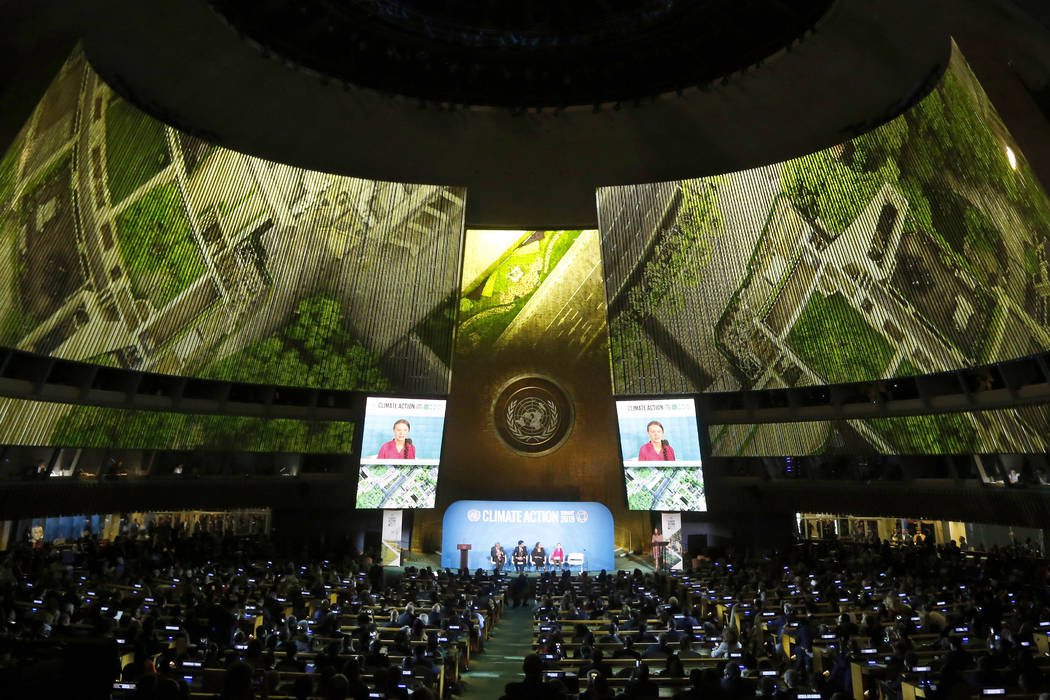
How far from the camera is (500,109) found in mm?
16953

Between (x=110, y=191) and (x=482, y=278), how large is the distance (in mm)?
12541

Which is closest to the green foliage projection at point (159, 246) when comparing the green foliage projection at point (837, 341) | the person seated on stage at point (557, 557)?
the person seated on stage at point (557, 557)

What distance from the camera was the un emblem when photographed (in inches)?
1016

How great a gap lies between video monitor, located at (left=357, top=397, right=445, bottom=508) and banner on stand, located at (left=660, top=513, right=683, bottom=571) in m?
7.15

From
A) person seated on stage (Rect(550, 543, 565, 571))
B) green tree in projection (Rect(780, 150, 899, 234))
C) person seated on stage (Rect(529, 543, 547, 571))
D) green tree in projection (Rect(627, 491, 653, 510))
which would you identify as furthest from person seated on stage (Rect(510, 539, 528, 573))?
green tree in projection (Rect(780, 150, 899, 234))

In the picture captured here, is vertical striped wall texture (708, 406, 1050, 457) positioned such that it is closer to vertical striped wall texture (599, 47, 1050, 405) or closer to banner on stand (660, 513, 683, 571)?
vertical striped wall texture (599, 47, 1050, 405)

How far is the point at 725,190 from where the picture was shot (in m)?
Result: 19.2

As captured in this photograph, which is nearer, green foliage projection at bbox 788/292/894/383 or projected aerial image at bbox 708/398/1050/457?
projected aerial image at bbox 708/398/1050/457

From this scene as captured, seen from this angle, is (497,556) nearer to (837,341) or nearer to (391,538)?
(391,538)

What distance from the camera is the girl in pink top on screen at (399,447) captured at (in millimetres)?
21484

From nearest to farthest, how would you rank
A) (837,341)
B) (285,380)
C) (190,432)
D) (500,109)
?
(500,109), (837,341), (190,432), (285,380)

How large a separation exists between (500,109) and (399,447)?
10128mm

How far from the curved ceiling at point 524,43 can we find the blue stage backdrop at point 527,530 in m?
11.9

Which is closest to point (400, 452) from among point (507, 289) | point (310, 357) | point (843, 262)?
point (310, 357)
